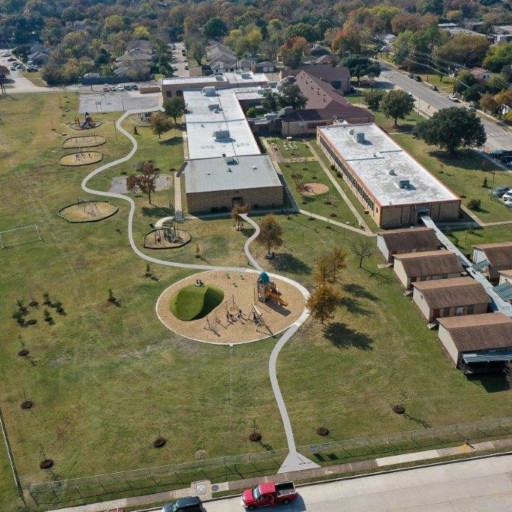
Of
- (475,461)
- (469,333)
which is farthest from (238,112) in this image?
(475,461)

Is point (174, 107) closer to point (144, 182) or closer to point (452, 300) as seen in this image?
point (144, 182)

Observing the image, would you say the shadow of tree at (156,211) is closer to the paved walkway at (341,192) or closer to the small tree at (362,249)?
the paved walkway at (341,192)

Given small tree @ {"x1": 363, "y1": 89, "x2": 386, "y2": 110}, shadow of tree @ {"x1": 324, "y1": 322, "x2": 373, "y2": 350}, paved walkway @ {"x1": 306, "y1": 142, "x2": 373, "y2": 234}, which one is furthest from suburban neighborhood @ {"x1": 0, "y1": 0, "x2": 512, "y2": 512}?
small tree @ {"x1": 363, "y1": 89, "x2": 386, "y2": 110}

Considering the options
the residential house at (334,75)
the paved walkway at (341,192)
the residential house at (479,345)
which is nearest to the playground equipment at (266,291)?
the residential house at (479,345)

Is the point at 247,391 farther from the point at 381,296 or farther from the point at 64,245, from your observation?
the point at 64,245

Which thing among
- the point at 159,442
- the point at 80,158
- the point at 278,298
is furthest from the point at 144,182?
the point at 159,442

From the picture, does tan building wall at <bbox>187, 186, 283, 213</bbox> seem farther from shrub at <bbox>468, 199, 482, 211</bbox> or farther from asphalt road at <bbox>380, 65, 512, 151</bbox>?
asphalt road at <bbox>380, 65, 512, 151</bbox>
